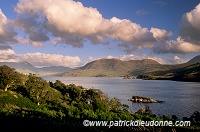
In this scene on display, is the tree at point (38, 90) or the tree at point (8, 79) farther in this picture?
the tree at point (8, 79)

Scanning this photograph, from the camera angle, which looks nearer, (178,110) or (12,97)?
(12,97)

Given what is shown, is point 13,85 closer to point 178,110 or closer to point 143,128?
point 178,110

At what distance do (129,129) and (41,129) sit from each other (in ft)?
18.5

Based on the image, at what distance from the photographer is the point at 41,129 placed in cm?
1594

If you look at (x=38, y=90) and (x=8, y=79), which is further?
(x=8, y=79)

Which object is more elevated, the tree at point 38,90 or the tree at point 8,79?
the tree at point 8,79

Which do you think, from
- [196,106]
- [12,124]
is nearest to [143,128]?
[12,124]

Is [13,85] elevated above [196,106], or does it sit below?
above

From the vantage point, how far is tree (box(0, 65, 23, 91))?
4134 inches

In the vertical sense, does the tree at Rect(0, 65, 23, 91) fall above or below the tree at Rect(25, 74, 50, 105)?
above

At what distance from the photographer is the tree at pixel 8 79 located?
105000 millimetres

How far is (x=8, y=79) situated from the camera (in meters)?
106

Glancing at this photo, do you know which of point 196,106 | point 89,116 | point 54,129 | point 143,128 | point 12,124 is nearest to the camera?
point 143,128

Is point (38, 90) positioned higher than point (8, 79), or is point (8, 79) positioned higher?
point (8, 79)
